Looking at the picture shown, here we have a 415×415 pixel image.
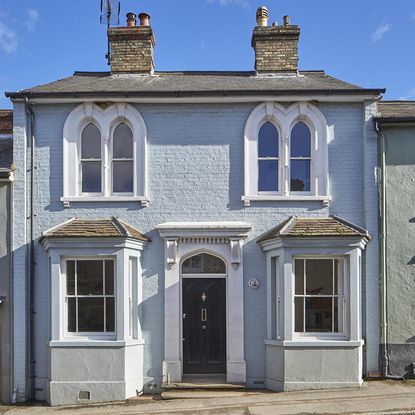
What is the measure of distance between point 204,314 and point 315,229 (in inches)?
123

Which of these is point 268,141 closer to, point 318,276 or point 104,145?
point 318,276

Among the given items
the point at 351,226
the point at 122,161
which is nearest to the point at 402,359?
the point at 351,226

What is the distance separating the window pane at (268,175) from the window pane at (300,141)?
53cm

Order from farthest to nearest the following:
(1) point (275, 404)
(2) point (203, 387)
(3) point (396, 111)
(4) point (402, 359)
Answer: (3) point (396, 111) < (4) point (402, 359) < (2) point (203, 387) < (1) point (275, 404)

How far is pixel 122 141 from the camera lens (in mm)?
11242

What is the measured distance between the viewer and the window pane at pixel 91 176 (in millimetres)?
11188

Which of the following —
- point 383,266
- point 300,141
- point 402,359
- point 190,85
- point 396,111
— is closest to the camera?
point 402,359

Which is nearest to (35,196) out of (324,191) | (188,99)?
(188,99)

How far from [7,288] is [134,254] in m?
2.93

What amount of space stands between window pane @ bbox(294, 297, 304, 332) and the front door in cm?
161

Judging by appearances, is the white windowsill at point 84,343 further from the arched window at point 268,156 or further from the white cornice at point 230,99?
the white cornice at point 230,99

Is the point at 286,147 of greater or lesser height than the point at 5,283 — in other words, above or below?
above

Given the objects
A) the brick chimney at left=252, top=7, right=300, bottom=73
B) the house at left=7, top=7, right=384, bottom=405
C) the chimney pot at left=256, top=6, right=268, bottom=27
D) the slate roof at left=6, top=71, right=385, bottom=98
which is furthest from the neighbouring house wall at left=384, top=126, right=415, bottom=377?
the chimney pot at left=256, top=6, right=268, bottom=27

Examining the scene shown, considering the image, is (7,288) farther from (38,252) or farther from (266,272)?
(266,272)
